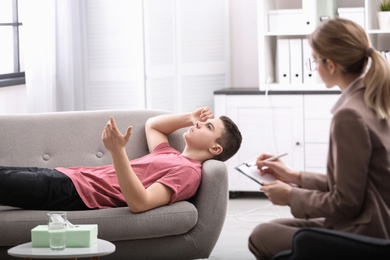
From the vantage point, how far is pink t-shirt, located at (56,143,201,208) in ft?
11.4

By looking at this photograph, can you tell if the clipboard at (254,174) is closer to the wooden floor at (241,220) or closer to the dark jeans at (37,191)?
the dark jeans at (37,191)

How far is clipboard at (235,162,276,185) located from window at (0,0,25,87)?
107 inches

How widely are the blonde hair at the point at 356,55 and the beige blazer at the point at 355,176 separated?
0.04 meters

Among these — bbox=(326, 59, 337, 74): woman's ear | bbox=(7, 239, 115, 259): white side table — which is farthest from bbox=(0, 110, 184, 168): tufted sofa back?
bbox=(326, 59, 337, 74): woman's ear

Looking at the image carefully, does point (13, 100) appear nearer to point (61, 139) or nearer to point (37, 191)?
point (61, 139)

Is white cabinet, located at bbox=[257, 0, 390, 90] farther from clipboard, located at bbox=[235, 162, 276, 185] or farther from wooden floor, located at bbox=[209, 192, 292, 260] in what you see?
clipboard, located at bbox=[235, 162, 276, 185]

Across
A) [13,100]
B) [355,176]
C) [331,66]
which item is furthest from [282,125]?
[355,176]

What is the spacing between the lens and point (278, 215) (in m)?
5.14

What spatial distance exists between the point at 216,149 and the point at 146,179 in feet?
1.13

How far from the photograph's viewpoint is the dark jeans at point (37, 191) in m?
3.48

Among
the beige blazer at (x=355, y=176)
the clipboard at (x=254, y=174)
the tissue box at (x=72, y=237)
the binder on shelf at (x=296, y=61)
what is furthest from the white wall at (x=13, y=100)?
the beige blazer at (x=355, y=176)

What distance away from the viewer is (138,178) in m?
3.37

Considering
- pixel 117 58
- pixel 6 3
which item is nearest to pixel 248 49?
pixel 117 58

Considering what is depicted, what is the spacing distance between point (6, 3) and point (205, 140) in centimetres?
228
